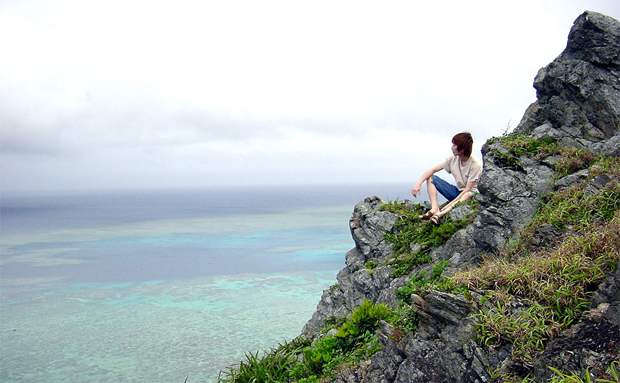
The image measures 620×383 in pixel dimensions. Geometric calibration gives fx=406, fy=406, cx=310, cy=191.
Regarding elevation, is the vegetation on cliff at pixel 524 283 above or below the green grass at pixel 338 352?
above

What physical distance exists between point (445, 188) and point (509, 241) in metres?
2.98

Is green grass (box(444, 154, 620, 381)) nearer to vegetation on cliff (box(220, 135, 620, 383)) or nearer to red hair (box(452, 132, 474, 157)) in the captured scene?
vegetation on cliff (box(220, 135, 620, 383))

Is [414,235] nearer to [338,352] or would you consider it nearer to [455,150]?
[455,150]

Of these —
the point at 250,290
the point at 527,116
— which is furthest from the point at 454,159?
the point at 250,290

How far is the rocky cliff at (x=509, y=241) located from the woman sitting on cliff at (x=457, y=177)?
46cm

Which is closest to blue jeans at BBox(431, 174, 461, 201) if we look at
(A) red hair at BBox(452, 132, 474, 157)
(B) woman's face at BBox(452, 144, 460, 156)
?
(B) woman's face at BBox(452, 144, 460, 156)

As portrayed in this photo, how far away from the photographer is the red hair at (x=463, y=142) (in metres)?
9.44

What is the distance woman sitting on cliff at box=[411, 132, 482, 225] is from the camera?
9.51m

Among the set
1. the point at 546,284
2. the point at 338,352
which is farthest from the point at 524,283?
the point at 338,352

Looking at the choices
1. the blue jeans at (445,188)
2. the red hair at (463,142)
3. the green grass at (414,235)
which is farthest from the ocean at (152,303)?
the red hair at (463,142)

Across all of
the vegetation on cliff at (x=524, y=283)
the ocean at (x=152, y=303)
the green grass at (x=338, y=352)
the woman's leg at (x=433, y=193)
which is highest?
the woman's leg at (x=433, y=193)

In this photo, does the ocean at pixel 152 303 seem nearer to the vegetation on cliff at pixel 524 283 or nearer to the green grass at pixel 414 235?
the green grass at pixel 414 235

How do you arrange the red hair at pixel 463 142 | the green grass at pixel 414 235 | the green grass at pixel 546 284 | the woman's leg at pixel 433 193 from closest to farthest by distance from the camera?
the green grass at pixel 546 284 → the red hair at pixel 463 142 → the green grass at pixel 414 235 → the woman's leg at pixel 433 193

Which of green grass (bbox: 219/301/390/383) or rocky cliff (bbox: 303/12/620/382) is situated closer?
rocky cliff (bbox: 303/12/620/382)
